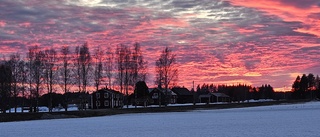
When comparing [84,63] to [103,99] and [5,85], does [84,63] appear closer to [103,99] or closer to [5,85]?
[5,85]

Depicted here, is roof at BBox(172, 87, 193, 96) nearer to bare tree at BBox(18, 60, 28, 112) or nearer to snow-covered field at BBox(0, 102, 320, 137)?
bare tree at BBox(18, 60, 28, 112)

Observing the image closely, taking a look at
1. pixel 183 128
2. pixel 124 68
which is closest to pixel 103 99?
pixel 124 68

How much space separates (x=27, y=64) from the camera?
80438 millimetres

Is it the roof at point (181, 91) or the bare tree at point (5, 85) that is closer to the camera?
the bare tree at point (5, 85)

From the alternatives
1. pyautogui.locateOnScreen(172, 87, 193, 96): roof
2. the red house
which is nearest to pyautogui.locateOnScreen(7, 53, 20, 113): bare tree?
the red house

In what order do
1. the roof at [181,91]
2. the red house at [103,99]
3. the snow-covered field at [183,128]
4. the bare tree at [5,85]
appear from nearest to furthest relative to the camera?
the snow-covered field at [183,128], the bare tree at [5,85], the red house at [103,99], the roof at [181,91]

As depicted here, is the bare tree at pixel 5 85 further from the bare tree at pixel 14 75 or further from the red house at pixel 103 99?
the red house at pixel 103 99

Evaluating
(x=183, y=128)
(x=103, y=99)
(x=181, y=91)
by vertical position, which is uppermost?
(x=181, y=91)

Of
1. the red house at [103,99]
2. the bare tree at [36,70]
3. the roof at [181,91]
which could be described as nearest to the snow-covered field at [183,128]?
the bare tree at [36,70]

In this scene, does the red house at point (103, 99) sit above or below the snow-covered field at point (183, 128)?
above

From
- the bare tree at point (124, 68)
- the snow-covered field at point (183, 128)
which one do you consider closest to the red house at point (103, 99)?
the bare tree at point (124, 68)

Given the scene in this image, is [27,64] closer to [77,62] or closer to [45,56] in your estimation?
[45,56]

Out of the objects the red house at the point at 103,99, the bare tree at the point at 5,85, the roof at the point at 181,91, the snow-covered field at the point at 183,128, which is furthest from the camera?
the roof at the point at 181,91

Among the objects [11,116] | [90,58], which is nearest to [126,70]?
[90,58]
